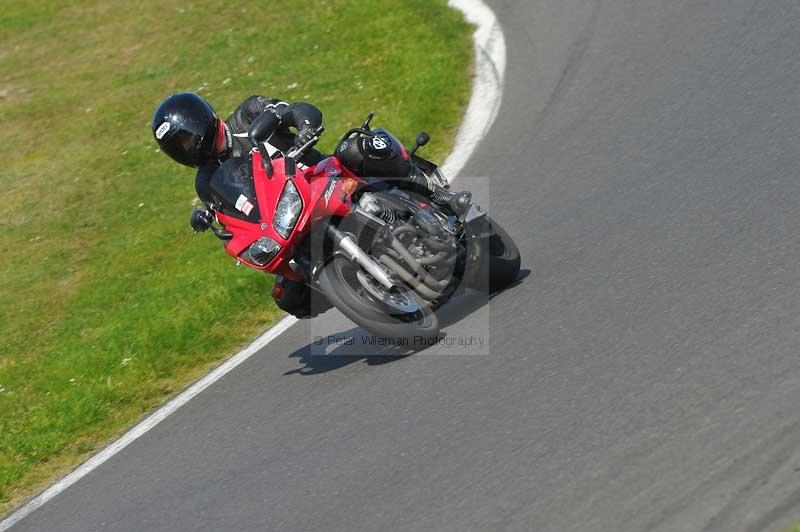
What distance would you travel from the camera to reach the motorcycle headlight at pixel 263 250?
21.6ft

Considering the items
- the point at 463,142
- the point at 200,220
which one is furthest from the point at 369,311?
the point at 463,142

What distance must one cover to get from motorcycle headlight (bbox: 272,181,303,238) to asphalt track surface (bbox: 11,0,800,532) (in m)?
0.99

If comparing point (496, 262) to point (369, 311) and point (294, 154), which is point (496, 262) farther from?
point (294, 154)

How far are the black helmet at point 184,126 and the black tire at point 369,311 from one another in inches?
40.9

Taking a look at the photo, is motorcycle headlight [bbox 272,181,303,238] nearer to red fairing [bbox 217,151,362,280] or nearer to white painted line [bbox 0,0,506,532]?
red fairing [bbox 217,151,362,280]

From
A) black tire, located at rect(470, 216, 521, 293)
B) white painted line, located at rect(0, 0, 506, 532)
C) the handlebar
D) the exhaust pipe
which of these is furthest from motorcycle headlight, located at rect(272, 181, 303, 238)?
white painted line, located at rect(0, 0, 506, 532)

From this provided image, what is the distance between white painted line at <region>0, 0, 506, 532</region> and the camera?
7.04m

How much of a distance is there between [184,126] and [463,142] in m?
3.72

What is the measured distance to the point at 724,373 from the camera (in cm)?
534

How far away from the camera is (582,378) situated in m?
5.73

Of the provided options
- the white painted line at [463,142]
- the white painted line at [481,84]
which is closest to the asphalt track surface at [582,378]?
the white painted line at [463,142]

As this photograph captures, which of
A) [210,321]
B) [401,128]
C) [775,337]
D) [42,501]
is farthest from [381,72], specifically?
[775,337]

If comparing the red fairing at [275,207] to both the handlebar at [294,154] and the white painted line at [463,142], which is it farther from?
the white painted line at [463,142]

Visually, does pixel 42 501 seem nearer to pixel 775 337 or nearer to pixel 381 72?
pixel 775 337
